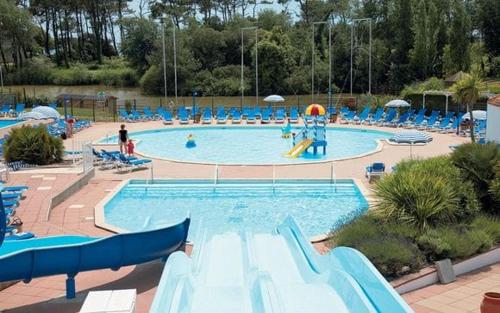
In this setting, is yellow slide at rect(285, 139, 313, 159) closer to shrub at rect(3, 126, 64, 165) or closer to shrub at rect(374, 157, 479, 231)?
shrub at rect(3, 126, 64, 165)

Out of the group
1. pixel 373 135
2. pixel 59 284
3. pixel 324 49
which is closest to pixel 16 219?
pixel 59 284

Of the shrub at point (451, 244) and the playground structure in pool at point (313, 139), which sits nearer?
the shrub at point (451, 244)

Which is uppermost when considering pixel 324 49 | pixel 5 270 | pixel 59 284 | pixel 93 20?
pixel 93 20

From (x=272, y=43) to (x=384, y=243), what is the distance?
43.1 m

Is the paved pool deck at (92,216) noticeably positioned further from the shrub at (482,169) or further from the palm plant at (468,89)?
the shrub at (482,169)

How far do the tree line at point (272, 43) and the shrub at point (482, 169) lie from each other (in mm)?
32611

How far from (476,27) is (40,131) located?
4592 cm

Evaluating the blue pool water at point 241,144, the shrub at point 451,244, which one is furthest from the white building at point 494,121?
the blue pool water at point 241,144

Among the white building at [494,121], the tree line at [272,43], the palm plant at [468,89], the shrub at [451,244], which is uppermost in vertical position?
the tree line at [272,43]

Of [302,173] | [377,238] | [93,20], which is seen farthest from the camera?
[93,20]

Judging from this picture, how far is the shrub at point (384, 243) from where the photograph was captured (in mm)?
6617

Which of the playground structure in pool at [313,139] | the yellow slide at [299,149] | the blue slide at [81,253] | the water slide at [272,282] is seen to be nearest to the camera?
the water slide at [272,282]

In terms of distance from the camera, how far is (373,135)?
2375 cm

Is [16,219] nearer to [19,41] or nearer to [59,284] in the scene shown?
[59,284]
